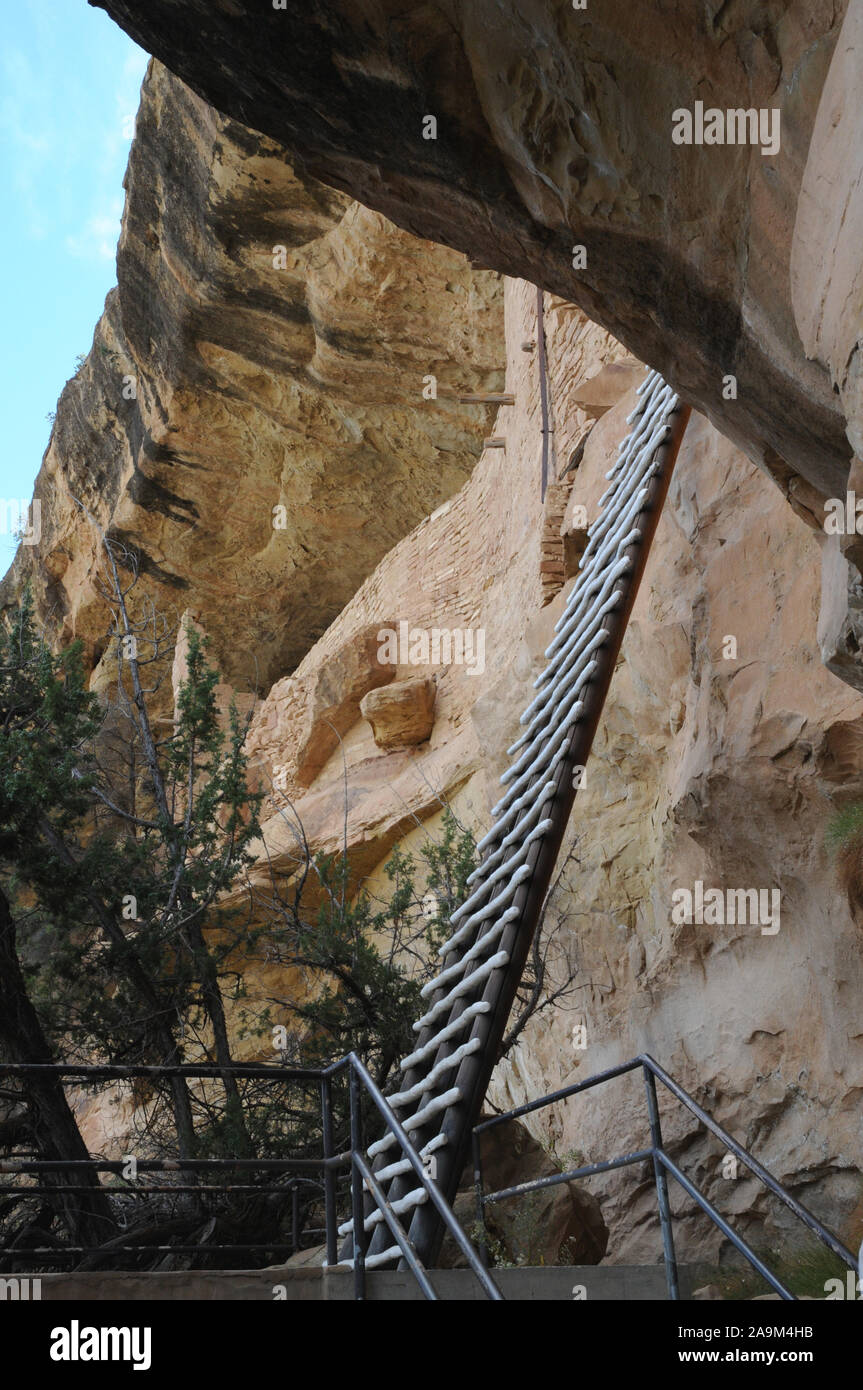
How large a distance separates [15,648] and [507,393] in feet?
19.4

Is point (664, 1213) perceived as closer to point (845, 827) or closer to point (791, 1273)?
point (791, 1273)

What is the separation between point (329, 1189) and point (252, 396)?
1383 cm

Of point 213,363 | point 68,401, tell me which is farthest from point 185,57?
point 68,401

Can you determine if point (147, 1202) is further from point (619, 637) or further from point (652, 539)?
point (652, 539)

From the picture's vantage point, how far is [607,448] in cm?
789

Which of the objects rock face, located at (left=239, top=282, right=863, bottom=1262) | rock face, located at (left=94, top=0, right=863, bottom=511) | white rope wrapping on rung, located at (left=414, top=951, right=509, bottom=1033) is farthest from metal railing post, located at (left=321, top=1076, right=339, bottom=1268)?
rock face, located at (left=94, top=0, right=863, bottom=511)

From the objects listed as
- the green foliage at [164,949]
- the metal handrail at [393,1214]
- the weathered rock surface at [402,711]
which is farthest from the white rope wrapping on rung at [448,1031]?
the weathered rock surface at [402,711]

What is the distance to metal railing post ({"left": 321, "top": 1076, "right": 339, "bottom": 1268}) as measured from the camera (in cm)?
368

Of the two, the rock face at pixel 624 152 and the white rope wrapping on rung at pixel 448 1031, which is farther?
the white rope wrapping on rung at pixel 448 1031

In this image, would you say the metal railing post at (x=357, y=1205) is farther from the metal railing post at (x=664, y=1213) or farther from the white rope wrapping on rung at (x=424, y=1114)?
the metal railing post at (x=664, y=1213)

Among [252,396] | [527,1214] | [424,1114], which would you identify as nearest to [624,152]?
[424,1114]

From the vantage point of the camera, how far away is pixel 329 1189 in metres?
3.86

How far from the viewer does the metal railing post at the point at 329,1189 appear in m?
3.68

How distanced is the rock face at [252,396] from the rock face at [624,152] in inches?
355
